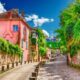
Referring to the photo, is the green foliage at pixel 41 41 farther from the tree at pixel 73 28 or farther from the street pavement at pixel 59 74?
the street pavement at pixel 59 74

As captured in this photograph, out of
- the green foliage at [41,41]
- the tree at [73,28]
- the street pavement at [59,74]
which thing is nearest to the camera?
the street pavement at [59,74]

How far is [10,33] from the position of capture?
249 ft

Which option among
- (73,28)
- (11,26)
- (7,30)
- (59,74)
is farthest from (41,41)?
(59,74)

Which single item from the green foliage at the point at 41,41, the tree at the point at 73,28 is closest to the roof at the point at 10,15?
the tree at the point at 73,28

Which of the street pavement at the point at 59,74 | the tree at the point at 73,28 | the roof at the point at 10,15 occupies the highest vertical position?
the roof at the point at 10,15

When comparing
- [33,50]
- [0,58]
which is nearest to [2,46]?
[0,58]

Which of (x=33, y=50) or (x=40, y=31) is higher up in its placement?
(x=40, y=31)

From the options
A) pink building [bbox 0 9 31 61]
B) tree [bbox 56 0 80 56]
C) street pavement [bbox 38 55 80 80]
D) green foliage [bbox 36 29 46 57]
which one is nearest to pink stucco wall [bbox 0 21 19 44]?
pink building [bbox 0 9 31 61]

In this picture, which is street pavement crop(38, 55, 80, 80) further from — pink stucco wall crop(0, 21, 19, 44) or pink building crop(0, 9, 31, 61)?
pink building crop(0, 9, 31, 61)

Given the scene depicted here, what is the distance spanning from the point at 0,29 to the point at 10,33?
2.57 meters

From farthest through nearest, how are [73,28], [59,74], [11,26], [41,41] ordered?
[41,41] < [11,26] < [73,28] < [59,74]

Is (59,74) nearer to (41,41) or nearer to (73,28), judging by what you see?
(73,28)

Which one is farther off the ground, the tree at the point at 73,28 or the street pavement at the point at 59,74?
the tree at the point at 73,28

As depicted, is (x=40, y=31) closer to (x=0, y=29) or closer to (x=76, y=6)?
(x=0, y=29)
